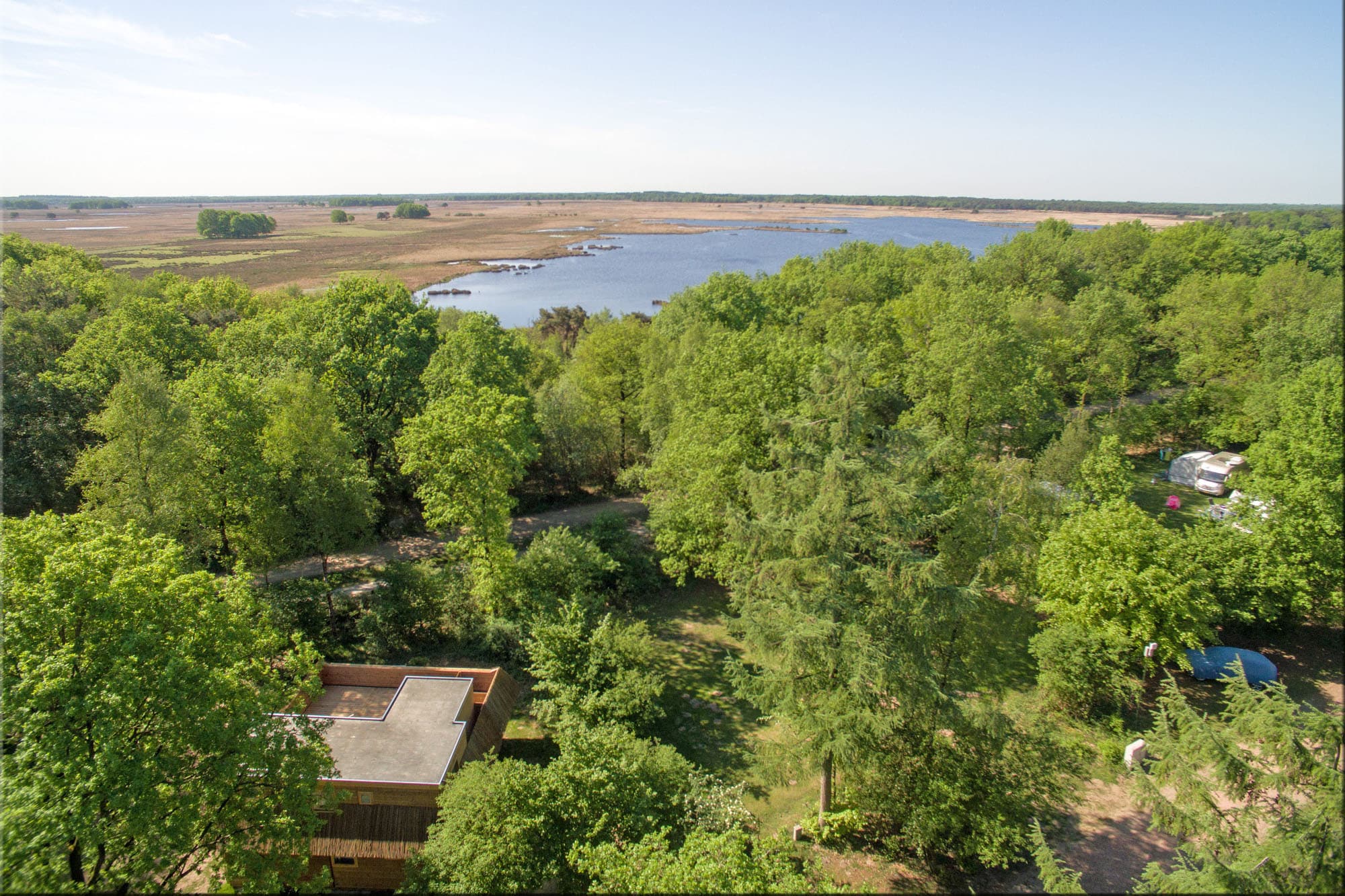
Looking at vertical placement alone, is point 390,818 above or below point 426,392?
below

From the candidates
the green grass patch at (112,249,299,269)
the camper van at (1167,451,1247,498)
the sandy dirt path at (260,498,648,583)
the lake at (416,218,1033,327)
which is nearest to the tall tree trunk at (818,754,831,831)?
the sandy dirt path at (260,498,648,583)

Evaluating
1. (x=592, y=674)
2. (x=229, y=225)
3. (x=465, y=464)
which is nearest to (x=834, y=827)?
(x=592, y=674)

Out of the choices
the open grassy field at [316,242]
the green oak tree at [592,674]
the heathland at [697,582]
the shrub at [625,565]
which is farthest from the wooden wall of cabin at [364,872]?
the open grassy field at [316,242]

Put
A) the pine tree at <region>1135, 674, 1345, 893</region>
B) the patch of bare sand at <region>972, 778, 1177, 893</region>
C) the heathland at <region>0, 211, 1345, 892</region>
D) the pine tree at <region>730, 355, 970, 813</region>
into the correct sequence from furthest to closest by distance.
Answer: the patch of bare sand at <region>972, 778, 1177, 893</region>
the pine tree at <region>730, 355, 970, 813</region>
the heathland at <region>0, 211, 1345, 892</region>
the pine tree at <region>1135, 674, 1345, 893</region>

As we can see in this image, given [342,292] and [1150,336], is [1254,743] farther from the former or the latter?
[1150,336]

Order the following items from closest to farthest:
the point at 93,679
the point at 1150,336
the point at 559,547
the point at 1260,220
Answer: the point at 93,679
the point at 559,547
the point at 1150,336
the point at 1260,220

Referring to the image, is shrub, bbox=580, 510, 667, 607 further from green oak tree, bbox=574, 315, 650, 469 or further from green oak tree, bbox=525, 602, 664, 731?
green oak tree, bbox=574, 315, 650, 469

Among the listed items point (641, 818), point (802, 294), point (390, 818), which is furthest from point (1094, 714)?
point (802, 294)
